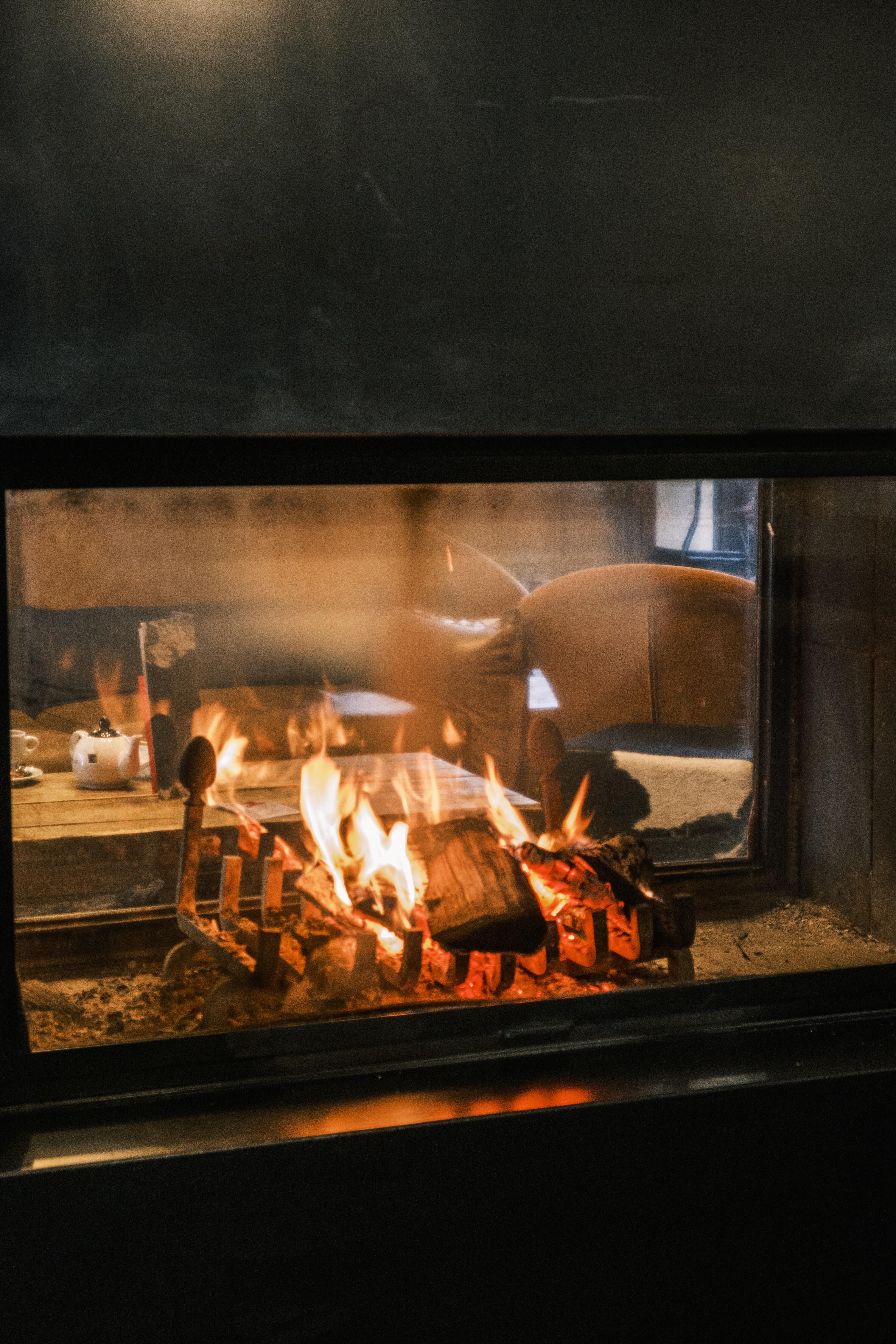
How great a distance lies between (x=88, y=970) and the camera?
1.41 meters

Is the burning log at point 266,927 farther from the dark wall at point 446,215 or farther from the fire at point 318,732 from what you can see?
the dark wall at point 446,215

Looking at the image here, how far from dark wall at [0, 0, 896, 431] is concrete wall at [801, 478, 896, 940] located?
15.6 inches

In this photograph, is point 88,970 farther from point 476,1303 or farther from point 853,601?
point 853,601

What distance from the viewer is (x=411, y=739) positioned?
4.83 ft

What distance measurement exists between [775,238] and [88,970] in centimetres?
121

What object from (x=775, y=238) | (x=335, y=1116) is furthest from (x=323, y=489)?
(x=335, y=1116)

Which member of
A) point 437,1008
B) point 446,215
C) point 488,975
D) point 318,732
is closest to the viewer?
point 446,215

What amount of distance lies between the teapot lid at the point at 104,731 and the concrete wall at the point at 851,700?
998 millimetres

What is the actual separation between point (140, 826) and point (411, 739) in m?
0.38

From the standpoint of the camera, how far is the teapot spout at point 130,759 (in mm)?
1383

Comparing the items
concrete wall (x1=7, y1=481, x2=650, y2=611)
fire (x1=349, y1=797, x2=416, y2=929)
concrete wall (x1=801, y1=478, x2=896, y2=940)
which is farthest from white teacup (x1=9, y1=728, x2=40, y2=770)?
concrete wall (x1=801, y1=478, x2=896, y2=940)

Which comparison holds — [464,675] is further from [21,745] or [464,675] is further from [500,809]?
[21,745]

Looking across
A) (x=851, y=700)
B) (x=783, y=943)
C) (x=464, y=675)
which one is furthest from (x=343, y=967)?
(x=851, y=700)

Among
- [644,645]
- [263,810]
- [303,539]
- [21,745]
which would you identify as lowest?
[263,810]
